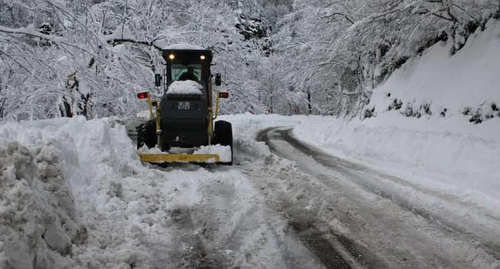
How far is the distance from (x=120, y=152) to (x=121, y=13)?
1103 cm

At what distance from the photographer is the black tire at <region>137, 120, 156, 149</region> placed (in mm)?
9812

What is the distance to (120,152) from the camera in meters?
7.79

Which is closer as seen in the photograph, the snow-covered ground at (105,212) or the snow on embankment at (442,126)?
the snow-covered ground at (105,212)

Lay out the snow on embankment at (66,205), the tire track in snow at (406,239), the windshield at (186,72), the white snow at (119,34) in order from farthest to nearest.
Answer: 1. the white snow at (119,34)
2. the windshield at (186,72)
3. the tire track in snow at (406,239)
4. the snow on embankment at (66,205)

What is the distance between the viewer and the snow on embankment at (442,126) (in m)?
7.41

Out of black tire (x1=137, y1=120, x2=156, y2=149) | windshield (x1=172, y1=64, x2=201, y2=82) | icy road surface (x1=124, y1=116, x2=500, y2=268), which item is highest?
windshield (x1=172, y1=64, x2=201, y2=82)

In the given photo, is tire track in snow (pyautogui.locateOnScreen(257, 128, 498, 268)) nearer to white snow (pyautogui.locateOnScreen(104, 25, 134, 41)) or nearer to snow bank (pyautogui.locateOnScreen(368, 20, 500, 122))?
snow bank (pyautogui.locateOnScreen(368, 20, 500, 122))

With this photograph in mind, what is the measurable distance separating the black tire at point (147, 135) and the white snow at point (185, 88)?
1159 mm

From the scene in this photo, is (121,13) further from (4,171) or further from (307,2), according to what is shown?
(4,171)

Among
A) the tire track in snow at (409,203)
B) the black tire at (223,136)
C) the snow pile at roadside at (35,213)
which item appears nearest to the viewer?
the snow pile at roadside at (35,213)

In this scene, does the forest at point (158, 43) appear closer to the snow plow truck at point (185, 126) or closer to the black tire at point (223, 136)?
the snow plow truck at point (185, 126)

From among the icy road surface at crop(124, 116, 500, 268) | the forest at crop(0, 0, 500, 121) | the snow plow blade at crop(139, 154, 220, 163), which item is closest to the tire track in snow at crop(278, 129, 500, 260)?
the icy road surface at crop(124, 116, 500, 268)

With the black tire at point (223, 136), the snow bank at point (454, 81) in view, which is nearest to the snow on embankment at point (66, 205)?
the black tire at point (223, 136)

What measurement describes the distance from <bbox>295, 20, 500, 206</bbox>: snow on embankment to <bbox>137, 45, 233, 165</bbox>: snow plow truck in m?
3.91
